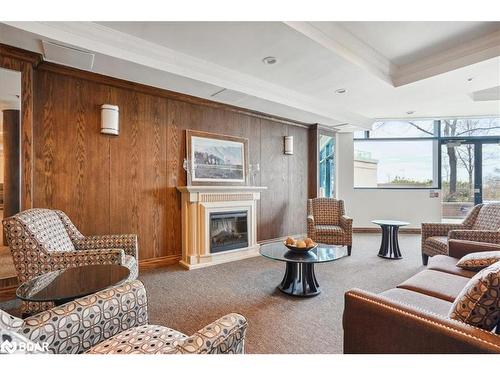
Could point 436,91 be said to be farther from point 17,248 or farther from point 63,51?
point 17,248

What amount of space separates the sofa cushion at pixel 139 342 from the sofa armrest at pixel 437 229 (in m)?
3.57

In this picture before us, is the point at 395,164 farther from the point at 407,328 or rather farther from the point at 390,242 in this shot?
the point at 407,328

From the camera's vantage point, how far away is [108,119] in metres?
3.10

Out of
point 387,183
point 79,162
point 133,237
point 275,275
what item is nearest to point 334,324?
point 275,275

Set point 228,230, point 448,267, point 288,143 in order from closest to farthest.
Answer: point 448,267 → point 228,230 → point 288,143

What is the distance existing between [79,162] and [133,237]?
3.83ft

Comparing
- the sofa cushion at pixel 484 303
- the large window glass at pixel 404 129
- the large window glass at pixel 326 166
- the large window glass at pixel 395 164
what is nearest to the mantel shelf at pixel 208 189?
the large window glass at pixel 326 166

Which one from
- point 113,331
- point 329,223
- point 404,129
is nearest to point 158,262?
point 113,331

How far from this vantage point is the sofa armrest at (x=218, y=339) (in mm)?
939

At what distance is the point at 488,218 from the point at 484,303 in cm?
299

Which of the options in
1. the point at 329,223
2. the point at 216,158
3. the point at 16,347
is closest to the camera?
the point at 16,347

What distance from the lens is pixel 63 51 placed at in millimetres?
2473

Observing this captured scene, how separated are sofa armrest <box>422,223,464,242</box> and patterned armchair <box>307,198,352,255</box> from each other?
3.19ft

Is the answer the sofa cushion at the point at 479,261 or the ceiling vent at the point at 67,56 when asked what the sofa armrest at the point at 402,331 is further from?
the ceiling vent at the point at 67,56
